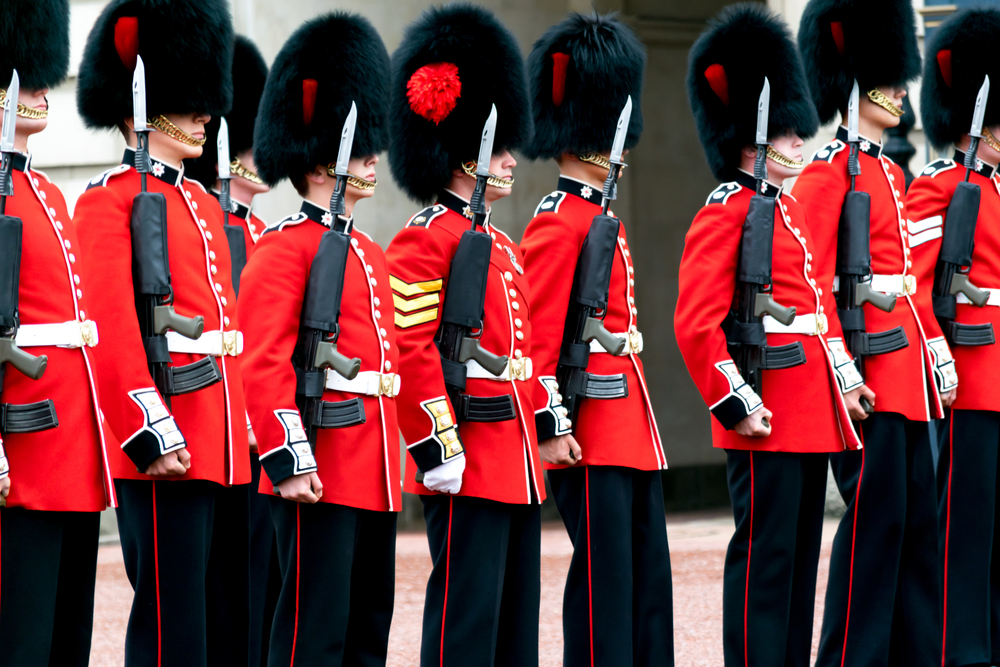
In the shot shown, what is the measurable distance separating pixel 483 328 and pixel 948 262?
1951mm

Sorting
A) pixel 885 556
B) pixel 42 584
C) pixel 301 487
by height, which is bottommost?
pixel 885 556

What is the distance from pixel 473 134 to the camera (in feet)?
13.9

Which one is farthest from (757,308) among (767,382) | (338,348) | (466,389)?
(338,348)

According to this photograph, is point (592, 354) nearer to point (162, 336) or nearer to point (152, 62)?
point (162, 336)

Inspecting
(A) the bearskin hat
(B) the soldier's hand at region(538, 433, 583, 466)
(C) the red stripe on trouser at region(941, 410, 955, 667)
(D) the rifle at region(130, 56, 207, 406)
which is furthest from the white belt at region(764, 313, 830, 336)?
→ (A) the bearskin hat

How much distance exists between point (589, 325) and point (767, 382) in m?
0.63

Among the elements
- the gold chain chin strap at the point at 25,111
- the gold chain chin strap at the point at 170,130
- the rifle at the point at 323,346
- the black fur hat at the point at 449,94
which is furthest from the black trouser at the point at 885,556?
the gold chain chin strap at the point at 25,111

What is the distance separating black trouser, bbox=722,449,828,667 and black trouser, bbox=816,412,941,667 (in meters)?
0.18

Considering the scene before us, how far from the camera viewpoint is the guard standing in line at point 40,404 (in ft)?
10.5

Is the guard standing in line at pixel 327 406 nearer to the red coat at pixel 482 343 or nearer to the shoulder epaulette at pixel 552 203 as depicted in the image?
the red coat at pixel 482 343

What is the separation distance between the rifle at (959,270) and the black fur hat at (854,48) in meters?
0.48

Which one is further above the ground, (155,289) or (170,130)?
(170,130)

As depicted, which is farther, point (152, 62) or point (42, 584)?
point (152, 62)

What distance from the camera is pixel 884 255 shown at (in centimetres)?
482
